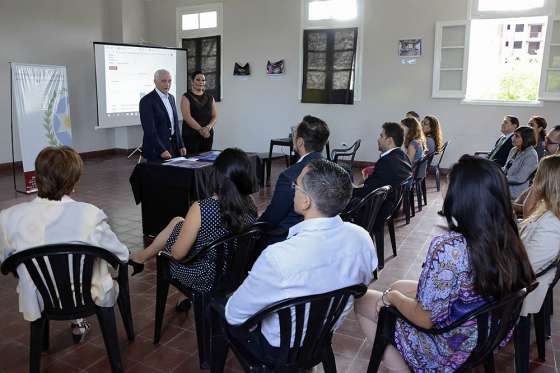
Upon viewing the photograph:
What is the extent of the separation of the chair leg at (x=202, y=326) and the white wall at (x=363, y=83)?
6411 millimetres

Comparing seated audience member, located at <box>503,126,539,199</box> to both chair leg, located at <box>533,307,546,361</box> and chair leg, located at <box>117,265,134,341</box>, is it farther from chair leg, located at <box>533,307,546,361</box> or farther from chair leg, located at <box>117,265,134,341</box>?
chair leg, located at <box>117,265,134,341</box>

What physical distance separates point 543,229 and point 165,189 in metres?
2.86

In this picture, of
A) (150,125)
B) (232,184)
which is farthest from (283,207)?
(150,125)

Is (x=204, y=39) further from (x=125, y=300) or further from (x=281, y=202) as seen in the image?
Result: (x=125, y=300)

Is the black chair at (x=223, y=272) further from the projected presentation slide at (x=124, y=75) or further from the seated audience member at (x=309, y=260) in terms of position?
the projected presentation slide at (x=124, y=75)

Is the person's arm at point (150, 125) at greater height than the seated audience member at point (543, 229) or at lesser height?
Answer: greater

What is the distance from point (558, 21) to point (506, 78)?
1247 millimetres

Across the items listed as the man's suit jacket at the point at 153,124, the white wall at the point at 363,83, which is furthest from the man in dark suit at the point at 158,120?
the white wall at the point at 363,83

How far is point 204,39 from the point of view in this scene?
9461 mm

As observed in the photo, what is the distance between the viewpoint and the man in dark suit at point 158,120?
4.32 m

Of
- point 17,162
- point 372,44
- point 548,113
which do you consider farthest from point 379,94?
point 17,162

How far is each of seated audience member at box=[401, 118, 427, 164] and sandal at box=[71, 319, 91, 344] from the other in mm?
3650

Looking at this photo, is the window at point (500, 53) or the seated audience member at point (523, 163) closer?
the seated audience member at point (523, 163)

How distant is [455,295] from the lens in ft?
5.11
